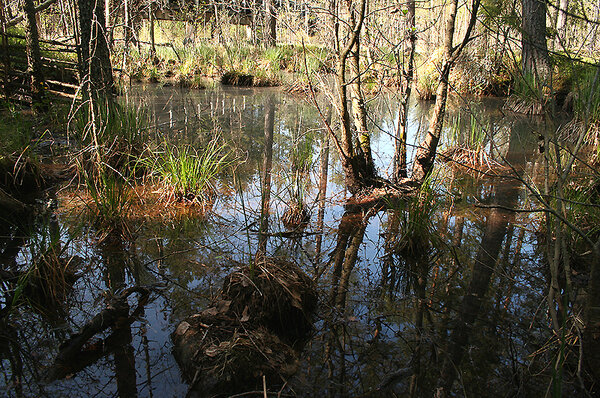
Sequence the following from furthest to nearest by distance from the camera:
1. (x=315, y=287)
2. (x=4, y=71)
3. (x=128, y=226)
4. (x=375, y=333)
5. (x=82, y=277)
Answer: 1. (x=4, y=71)
2. (x=128, y=226)
3. (x=82, y=277)
4. (x=315, y=287)
5. (x=375, y=333)

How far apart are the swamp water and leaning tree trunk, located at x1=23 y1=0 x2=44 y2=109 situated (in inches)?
148

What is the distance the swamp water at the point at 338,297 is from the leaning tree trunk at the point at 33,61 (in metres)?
3.75

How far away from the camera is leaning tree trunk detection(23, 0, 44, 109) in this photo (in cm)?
720

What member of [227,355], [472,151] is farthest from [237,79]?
[227,355]

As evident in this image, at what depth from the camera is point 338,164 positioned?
598 cm

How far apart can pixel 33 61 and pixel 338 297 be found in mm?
7057

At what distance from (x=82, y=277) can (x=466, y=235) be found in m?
3.10

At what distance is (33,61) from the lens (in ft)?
24.0

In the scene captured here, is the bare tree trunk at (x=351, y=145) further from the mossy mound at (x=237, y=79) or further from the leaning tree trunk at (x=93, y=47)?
the mossy mound at (x=237, y=79)

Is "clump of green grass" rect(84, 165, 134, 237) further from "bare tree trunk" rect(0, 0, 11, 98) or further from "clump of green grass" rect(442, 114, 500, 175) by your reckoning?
"bare tree trunk" rect(0, 0, 11, 98)

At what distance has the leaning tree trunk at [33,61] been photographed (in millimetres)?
7199

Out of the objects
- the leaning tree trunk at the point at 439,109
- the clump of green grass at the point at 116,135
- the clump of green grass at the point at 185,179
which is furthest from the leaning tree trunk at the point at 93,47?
the leaning tree trunk at the point at 439,109

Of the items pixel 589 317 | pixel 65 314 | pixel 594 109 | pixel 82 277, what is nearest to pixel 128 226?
pixel 82 277

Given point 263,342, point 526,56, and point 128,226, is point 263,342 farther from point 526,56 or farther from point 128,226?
point 526,56
